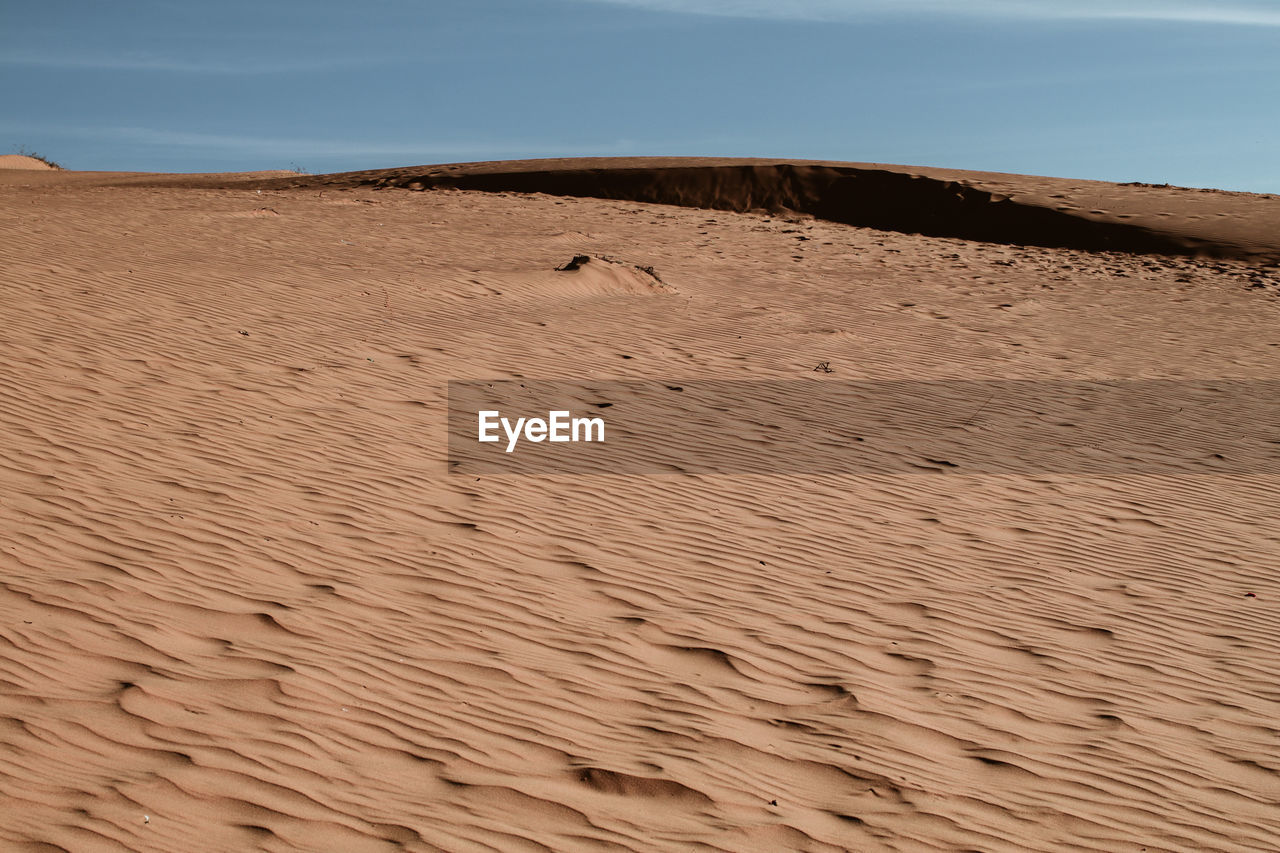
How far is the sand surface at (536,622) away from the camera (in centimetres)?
361

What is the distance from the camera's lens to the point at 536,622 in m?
5.18

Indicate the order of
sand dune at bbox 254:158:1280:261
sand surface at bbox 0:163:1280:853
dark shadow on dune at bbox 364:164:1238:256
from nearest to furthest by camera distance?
1. sand surface at bbox 0:163:1280:853
2. sand dune at bbox 254:158:1280:261
3. dark shadow on dune at bbox 364:164:1238:256

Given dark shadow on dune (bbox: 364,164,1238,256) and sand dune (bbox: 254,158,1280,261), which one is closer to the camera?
sand dune (bbox: 254,158,1280,261)

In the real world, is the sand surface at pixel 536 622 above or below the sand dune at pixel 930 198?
below

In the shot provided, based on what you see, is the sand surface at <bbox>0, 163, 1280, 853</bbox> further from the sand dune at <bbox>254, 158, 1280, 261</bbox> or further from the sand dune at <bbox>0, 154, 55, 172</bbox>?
the sand dune at <bbox>0, 154, 55, 172</bbox>

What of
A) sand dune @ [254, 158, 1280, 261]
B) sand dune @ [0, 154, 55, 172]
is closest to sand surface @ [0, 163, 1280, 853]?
sand dune @ [254, 158, 1280, 261]

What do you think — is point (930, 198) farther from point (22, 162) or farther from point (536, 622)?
point (22, 162)

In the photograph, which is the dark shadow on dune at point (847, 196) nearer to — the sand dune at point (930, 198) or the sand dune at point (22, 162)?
the sand dune at point (930, 198)

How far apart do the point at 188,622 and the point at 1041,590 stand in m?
4.73

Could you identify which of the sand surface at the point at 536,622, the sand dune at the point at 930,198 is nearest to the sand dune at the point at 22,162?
the sand dune at the point at 930,198

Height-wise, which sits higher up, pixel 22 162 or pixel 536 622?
pixel 22 162

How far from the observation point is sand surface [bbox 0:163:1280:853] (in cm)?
361

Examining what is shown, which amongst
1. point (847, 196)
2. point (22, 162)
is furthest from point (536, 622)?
point (22, 162)

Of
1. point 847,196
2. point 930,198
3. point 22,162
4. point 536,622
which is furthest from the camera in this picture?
point 22,162
